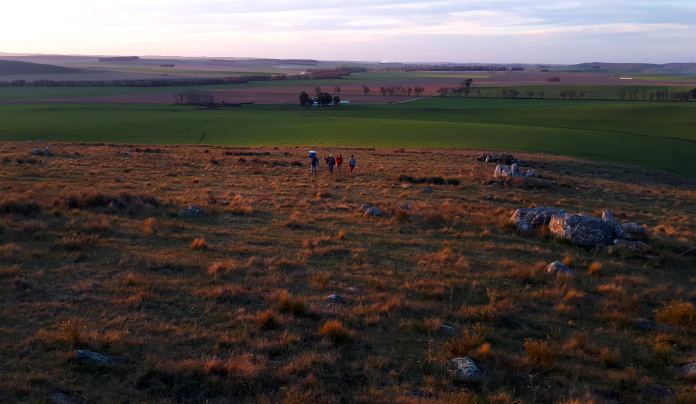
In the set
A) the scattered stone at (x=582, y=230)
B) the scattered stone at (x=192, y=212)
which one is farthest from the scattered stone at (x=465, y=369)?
the scattered stone at (x=192, y=212)

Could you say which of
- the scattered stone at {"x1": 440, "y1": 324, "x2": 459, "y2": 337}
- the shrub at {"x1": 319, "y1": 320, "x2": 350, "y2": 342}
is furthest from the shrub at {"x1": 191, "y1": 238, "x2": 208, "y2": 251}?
the scattered stone at {"x1": 440, "y1": 324, "x2": 459, "y2": 337}

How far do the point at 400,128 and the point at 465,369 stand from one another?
60.8 m

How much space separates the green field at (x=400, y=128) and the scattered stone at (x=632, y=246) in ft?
113

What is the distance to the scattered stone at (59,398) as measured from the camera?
5.41 m

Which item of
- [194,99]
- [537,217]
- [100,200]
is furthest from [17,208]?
[194,99]

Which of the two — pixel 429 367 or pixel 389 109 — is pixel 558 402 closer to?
pixel 429 367

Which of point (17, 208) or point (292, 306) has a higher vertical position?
point (17, 208)

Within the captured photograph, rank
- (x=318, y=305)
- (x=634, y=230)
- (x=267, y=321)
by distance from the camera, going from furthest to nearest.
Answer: (x=634, y=230) < (x=318, y=305) < (x=267, y=321)

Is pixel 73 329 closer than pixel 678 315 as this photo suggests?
Yes

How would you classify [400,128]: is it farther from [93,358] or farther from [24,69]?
[24,69]

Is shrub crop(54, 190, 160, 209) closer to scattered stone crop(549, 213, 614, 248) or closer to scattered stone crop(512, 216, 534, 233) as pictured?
scattered stone crop(512, 216, 534, 233)

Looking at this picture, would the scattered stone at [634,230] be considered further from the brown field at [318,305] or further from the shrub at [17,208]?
the shrub at [17,208]

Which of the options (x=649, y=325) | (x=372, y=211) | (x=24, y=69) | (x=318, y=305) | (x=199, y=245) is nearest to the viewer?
(x=649, y=325)

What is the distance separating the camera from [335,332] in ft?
24.8
